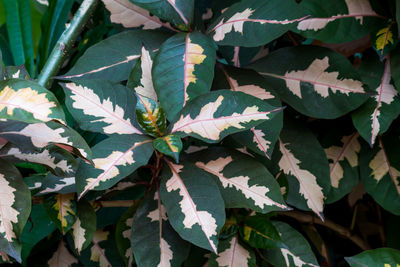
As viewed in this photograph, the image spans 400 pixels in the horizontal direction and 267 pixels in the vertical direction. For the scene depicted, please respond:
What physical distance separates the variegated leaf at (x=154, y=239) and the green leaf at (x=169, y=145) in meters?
0.16

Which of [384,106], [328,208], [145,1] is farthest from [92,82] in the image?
[328,208]

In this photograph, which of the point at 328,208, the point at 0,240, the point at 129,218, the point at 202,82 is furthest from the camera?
the point at 328,208

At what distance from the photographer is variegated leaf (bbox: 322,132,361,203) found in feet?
2.94

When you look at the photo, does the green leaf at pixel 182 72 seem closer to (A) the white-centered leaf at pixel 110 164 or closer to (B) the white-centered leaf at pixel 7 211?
(A) the white-centered leaf at pixel 110 164

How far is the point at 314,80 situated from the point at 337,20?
0.14 m

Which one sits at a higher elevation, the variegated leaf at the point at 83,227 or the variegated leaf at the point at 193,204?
the variegated leaf at the point at 193,204

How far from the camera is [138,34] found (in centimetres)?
83

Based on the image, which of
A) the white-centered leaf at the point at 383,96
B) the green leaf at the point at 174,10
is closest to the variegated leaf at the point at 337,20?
the white-centered leaf at the point at 383,96

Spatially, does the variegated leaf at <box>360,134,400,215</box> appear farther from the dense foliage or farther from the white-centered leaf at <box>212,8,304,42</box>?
the white-centered leaf at <box>212,8,304,42</box>

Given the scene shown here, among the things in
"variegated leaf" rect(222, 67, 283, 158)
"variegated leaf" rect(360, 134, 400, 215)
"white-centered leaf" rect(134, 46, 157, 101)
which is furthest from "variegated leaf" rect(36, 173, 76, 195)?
"variegated leaf" rect(360, 134, 400, 215)

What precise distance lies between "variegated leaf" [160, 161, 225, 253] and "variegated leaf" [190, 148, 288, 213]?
0.04 meters

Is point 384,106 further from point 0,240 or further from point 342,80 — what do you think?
point 0,240

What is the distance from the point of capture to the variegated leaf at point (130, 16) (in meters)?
0.84

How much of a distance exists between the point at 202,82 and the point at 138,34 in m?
0.23
